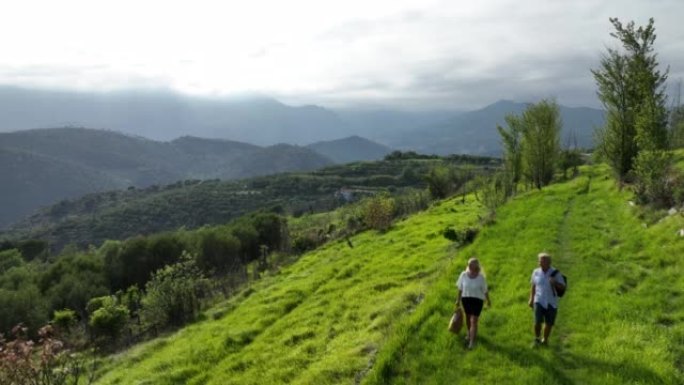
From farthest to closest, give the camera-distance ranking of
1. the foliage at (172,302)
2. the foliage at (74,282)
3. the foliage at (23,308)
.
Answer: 1. the foliage at (74,282)
2. the foliage at (23,308)
3. the foliage at (172,302)

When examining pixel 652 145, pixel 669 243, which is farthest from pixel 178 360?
pixel 652 145

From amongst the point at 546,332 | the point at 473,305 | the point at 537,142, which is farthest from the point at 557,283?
the point at 537,142

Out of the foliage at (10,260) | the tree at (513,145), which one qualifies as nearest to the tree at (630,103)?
the tree at (513,145)

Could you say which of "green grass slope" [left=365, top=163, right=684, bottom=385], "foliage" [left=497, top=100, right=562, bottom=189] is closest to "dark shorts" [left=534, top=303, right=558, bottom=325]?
"green grass slope" [left=365, top=163, right=684, bottom=385]

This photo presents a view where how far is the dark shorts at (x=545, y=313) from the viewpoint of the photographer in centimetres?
1675

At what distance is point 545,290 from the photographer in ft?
55.3

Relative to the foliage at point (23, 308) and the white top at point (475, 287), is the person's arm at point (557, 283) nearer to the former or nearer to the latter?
the white top at point (475, 287)

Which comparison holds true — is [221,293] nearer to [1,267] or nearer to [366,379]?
[366,379]

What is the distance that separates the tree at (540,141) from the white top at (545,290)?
162ft

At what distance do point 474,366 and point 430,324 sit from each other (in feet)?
12.9

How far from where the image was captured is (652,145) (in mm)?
35031

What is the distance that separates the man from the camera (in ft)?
55.0

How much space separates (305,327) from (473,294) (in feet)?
37.3

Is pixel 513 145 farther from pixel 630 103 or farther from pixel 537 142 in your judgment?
pixel 630 103
